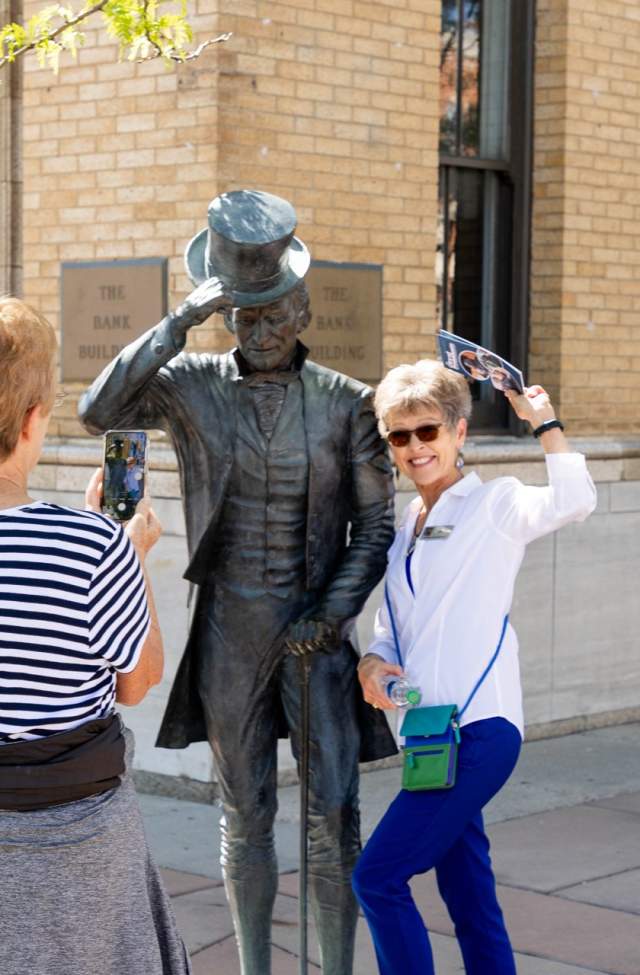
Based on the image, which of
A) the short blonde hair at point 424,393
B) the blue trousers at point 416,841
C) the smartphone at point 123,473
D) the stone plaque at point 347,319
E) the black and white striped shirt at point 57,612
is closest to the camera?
the black and white striped shirt at point 57,612

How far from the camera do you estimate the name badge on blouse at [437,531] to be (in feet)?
13.6

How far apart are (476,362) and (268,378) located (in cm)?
60

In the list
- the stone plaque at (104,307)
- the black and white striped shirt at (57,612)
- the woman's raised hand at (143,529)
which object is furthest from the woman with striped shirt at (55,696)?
the stone plaque at (104,307)

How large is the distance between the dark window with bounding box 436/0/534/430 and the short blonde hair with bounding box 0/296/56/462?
609 centimetres

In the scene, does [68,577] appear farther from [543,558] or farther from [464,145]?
[464,145]

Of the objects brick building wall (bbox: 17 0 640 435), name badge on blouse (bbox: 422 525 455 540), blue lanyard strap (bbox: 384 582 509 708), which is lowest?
blue lanyard strap (bbox: 384 582 509 708)

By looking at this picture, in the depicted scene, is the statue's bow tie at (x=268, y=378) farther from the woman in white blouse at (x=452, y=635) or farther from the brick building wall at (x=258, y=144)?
the brick building wall at (x=258, y=144)

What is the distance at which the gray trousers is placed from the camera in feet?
14.5

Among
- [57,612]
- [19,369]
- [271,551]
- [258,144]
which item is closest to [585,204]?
[258,144]

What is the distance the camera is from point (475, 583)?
4090 millimetres

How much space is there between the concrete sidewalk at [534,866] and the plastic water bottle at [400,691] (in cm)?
151

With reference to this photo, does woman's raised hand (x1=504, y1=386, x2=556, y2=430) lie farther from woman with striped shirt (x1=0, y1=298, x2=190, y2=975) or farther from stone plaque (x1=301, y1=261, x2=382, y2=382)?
stone plaque (x1=301, y1=261, x2=382, y2=382)

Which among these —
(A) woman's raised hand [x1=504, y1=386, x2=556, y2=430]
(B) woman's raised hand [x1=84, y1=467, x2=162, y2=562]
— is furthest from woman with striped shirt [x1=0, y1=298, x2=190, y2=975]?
(A) woman's raised hand [x1=504, y1=386, x2=556, y2=430]

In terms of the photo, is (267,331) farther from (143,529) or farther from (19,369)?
(19,369)
